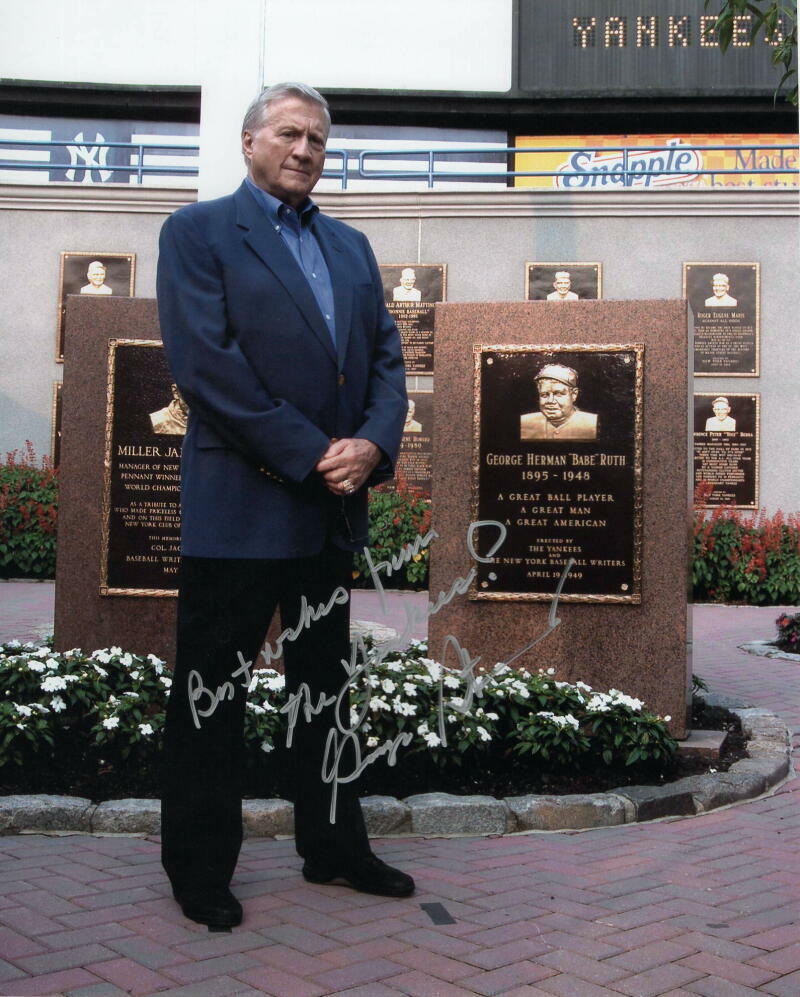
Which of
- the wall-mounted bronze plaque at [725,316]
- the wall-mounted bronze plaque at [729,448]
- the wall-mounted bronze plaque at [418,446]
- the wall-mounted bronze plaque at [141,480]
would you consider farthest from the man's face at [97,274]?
the wall-mounted bronze plaque at [141,480]

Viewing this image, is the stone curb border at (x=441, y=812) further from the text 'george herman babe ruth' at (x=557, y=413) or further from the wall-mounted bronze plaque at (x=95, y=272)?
the wall-mounted bronze plaque at (x=95, y=272)

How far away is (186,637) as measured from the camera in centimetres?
302

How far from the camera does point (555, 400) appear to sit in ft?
17.2

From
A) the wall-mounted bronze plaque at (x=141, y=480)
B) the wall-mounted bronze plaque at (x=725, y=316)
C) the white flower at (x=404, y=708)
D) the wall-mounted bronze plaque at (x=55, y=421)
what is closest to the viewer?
the white flower at (x=404, y=708)

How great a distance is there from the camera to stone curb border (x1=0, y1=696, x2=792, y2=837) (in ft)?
12.3

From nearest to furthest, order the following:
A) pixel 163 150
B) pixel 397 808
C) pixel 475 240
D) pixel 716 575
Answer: pixel 397 808, pixel 716 575, pixel 475 240, pixel 163 150

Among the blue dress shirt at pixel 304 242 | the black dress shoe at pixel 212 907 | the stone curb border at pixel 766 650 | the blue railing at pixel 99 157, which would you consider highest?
the blue railing at pixel 99 157

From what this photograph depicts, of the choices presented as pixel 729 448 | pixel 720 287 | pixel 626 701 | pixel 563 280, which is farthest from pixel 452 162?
pixel 626 701

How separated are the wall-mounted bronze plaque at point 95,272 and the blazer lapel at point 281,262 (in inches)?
498

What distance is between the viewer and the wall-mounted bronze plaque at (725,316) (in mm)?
14383

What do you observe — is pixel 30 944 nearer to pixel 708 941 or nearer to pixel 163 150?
pixel 708 941

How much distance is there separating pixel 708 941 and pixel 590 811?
1134 mm

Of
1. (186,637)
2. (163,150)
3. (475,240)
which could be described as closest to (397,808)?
(186,637)

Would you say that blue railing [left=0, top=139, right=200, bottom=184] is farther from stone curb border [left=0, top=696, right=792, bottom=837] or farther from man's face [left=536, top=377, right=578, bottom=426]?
stone curb border [left=0, top=696, right=792, bottom=837]
